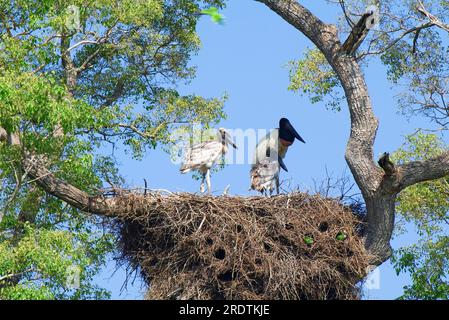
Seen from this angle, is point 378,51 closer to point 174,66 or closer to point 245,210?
point 245,210

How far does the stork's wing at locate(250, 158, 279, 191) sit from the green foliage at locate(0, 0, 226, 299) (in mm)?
2235

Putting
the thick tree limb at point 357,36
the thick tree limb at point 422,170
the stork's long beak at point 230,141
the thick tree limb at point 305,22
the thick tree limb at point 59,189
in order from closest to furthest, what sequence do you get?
the thick tree limb at point 422,170
the thick tree limb at point 59,189
the thick tree limb at point 357,36
the thick tree limb at point 305,22
the stork's long beak at point 230,141

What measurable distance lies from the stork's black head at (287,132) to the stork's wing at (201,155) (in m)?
1.56

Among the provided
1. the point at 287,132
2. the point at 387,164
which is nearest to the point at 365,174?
the point at 387,164

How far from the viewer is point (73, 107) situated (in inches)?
850

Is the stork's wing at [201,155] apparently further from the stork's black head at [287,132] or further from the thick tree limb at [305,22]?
the thick tree limb at [305,22]

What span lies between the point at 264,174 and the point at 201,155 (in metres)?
0.95

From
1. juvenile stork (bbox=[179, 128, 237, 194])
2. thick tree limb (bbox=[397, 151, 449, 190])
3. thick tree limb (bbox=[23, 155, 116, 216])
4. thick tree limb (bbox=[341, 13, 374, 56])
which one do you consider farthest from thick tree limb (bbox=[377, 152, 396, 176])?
thick tree limb (bbox=[23, 155, 116, 216])

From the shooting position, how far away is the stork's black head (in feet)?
78.9

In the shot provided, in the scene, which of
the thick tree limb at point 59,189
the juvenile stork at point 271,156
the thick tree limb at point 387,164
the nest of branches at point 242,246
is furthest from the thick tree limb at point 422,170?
the thick tree limb at point 59,189

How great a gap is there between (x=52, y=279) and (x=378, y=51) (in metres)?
5.67

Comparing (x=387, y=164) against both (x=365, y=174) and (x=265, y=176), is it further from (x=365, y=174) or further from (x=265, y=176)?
(x=265, y=176)

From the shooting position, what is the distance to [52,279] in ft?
Answer: 69.6

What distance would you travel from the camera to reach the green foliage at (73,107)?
20953 mm
